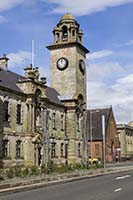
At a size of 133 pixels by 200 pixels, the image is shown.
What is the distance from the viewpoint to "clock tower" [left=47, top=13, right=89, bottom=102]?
65.4 metres

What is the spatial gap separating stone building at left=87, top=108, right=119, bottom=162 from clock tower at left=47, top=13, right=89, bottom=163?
20082 millimetres

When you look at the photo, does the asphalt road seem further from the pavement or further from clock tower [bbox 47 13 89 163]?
clock tower [bbox 47 13 89 163]

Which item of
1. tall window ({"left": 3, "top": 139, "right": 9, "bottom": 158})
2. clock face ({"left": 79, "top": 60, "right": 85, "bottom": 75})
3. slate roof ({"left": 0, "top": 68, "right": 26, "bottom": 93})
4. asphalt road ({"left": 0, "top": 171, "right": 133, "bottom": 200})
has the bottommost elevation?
asphalt road ({"left": 0, "top": 171, "right": 133, "bottom": 200})

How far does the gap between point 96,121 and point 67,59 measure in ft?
93.8

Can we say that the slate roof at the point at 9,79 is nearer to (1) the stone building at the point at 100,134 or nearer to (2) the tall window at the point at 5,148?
(2) the tall window at the point at 5,148

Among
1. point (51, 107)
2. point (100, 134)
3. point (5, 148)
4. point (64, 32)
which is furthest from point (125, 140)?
point (5, 148)

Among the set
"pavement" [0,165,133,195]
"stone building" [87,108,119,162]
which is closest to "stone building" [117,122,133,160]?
"stone building" [87,108,119,162]

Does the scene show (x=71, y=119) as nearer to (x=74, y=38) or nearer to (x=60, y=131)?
(x=60, y=131)

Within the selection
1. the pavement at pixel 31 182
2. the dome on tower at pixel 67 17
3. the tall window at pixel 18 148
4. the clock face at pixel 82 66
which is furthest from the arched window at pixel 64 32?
the pavement at pixel 31 182

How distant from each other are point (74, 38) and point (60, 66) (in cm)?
510

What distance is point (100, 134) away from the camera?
Answer: 288 feet

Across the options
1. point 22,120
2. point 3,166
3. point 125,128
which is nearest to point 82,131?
point 22,120

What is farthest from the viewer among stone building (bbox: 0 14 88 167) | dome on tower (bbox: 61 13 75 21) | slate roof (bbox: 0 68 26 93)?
dome on tower (bbox: 61 13 75 21)

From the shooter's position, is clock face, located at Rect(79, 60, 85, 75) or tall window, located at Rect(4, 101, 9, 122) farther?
clock face, located at Rect(79, 60, 85, 75)
